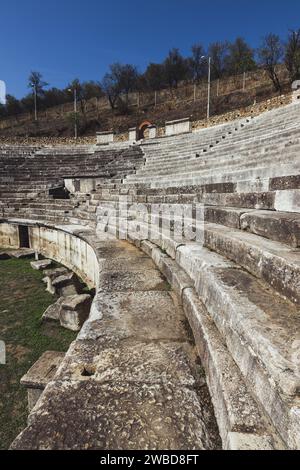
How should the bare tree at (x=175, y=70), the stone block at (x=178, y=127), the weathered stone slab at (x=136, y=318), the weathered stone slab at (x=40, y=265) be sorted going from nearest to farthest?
the weathered stone slab at (x=136, y=318)
the weathered stone slab at (x=40, y=265)
the stone block at (x=178, y=127)
the bare tree at (x=175, y=70)

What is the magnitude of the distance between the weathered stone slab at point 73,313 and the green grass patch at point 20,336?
11cm

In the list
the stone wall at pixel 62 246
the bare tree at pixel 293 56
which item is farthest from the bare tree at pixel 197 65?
the stone wall at pixel 62 246

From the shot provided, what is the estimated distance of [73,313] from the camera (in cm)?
361

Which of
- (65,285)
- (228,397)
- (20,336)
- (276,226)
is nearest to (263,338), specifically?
(228,397)

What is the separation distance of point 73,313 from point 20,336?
76 cm

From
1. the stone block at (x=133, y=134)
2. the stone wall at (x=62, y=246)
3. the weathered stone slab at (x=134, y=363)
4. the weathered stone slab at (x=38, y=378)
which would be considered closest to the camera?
the weathered stone slab at (x=134, y=363)

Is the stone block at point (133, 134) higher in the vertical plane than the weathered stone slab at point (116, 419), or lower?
higher

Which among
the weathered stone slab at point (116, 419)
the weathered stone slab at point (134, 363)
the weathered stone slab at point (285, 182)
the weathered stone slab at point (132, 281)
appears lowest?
the weathered stone slab at point (116, 419)

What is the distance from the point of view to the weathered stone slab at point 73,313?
11.7 feet

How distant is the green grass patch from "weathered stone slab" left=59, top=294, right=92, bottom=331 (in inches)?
4.1

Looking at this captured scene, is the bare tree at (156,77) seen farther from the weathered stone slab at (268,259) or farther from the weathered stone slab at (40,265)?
the weathered stone slab at (268,259)

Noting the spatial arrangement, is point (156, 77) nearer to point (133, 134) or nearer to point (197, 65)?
point (197, 65)

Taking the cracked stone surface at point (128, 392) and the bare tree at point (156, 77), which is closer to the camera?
the cracked stone surface at point (128, 392)

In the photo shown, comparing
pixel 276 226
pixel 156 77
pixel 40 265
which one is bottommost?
pixel 40 265
